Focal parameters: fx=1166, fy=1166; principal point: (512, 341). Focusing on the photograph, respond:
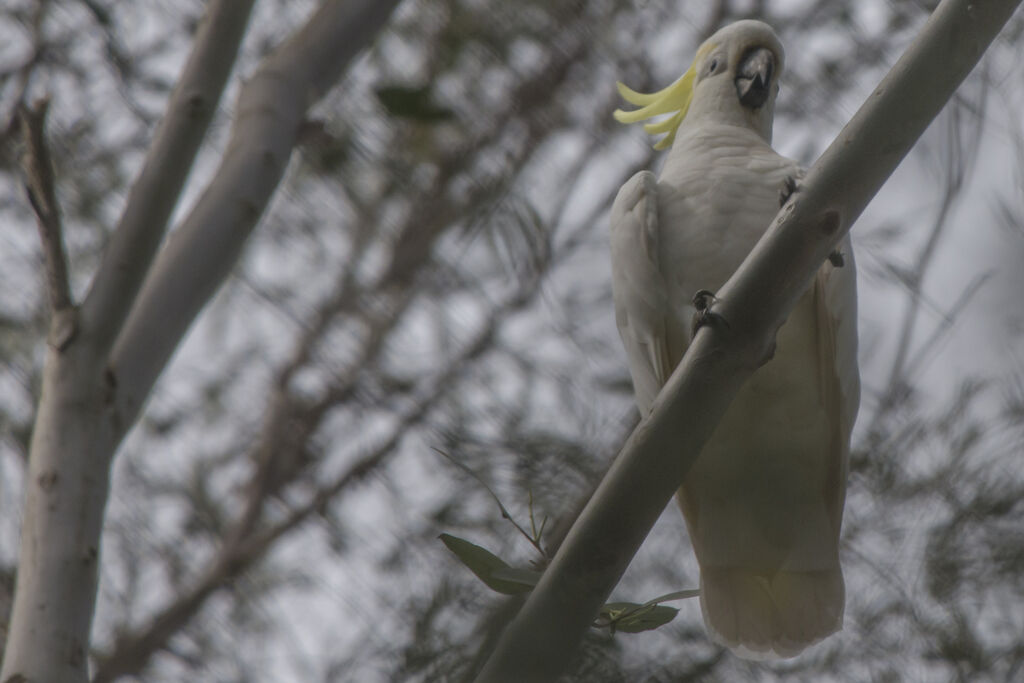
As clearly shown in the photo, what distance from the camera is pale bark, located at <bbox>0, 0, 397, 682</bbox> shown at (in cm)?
131

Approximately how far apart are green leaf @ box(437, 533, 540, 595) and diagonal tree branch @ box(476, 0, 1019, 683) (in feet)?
0.26

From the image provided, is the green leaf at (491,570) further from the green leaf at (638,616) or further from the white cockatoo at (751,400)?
the white cockatoo at (751,400)

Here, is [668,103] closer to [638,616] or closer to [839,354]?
[839,354]

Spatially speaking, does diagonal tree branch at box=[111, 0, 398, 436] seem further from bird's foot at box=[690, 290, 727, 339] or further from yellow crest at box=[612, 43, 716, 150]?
bird's foot at box=[690, 290, 727, 339]

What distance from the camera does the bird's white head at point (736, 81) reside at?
6.61 feet

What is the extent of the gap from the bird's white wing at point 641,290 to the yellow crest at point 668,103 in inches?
12.0

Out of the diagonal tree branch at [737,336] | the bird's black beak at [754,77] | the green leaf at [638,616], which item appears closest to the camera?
the diagonal tree branch at [737,336]

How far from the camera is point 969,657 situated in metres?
2.08

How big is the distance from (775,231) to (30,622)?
0.90 meters

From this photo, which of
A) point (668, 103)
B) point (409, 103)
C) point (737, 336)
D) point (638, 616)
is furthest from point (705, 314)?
point (668, 103)

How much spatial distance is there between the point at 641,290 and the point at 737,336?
2.19 feet

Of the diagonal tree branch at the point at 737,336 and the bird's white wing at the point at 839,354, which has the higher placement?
the bird's white wing at the point at 839,354

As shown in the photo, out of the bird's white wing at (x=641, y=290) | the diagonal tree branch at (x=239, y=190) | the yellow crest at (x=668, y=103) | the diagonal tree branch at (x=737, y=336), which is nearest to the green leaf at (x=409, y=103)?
the diagonal tree branch at (x=239, y=190)

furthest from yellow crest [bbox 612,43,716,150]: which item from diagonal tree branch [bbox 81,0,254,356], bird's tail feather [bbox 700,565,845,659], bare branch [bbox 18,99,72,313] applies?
bare branch [bbox 18,99,72,313]
